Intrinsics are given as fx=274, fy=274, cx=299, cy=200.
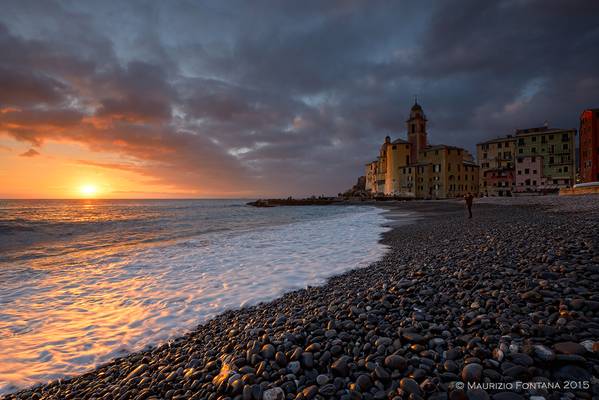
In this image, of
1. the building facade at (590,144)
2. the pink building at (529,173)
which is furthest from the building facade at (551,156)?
the building facade at (590,144)

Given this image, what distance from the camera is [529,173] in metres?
66.2

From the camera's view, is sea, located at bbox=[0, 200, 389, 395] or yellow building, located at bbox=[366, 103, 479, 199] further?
yellow building, located at bbox=[366, 103, 479, 199]

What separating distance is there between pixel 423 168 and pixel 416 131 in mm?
12896

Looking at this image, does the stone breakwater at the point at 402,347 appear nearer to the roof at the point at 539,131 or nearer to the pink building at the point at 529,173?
the pink building at the point at 529,173

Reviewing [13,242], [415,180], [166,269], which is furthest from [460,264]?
[415,180]

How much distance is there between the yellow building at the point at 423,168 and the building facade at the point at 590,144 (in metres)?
29.9

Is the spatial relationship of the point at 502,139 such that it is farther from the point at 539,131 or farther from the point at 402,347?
the point at 402,347

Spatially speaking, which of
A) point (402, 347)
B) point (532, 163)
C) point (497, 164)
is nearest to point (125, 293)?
point (402, 347)

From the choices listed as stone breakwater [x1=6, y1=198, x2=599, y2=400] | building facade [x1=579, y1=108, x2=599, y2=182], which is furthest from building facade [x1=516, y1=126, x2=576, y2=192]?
stone breakwater [x1=6, y1=198, x2=599, y2=400]

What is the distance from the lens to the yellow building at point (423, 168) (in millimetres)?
79125

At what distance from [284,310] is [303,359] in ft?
7.20

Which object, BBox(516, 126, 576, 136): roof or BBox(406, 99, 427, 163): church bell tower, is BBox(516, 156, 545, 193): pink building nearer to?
BBox(516, 126, 576, 136): roof

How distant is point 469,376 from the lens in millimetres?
2455

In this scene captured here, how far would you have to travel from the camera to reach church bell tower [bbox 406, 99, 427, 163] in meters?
85.6
